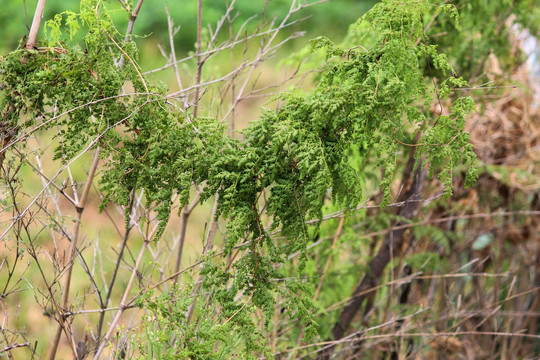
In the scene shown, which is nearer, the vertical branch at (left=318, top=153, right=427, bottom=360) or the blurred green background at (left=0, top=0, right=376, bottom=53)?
the vertical branch at (left=318, top=153, right=427, bottom=360)

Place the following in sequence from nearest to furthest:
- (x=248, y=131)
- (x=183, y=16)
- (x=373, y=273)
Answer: (x=248, y=131) < (x=373, y=273) < (x=183, y=16)

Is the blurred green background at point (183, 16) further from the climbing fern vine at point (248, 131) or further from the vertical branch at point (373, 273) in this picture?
the climbing fern vine at point (248, 131)

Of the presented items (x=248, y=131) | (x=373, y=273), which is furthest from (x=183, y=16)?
(x=248, y=131)

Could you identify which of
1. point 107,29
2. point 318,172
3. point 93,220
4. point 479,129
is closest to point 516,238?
point 479,129

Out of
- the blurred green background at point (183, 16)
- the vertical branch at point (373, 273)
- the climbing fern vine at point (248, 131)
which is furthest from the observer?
the blurred green background at point (183, 16)

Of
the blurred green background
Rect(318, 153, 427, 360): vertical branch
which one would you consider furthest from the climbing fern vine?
the blurred green background

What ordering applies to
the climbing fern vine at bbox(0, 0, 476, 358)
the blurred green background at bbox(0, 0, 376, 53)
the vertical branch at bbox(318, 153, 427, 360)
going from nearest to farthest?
the climbing fern vine at bbox(0, 0, 476, 358), the vertical branch at bbox(318, 153, 427, 360), the blurred green background at bbox(0, 0, 376, 53)

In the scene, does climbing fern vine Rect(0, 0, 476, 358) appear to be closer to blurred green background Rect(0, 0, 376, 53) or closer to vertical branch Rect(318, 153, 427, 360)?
vertical branch Rect(318, 153, 427, 360)

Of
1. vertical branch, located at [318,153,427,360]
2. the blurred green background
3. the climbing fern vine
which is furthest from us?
the blurred green background

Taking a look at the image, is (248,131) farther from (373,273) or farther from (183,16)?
(183,16)

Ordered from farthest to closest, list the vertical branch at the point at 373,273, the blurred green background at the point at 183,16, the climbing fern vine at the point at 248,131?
the blurred green background at the point at 183,16
the vertical branch at the point at 373,273
the climbing fern vine at the point at 248,131

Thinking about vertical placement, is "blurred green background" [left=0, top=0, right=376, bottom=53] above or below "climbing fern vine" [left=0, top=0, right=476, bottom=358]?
above

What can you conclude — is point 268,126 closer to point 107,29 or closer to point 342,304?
point 107,29

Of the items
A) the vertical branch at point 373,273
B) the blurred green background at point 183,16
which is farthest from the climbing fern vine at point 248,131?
the blurred green background at point 183,16
